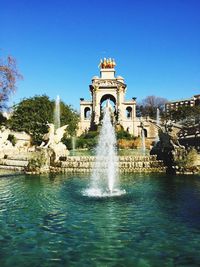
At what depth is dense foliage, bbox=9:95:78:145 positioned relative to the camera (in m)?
47.8

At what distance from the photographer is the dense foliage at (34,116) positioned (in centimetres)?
4781

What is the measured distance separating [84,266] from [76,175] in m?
14.7

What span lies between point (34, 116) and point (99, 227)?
39.7m

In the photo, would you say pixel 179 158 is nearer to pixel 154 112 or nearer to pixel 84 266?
pixel 84 266

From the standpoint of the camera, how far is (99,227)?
9570 millimetres

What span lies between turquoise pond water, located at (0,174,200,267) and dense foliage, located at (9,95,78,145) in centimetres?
3219

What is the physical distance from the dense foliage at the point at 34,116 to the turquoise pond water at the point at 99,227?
32.2 m

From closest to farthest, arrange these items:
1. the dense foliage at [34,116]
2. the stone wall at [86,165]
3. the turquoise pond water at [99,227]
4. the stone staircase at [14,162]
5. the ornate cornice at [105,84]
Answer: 1. the turquoise pond water at [99,227]
2. the stone wall at [86,165]
3. the stone staircase at [14,162]
4. the dense foliage at [34,116]
5. the ornate cornice at [105,84]

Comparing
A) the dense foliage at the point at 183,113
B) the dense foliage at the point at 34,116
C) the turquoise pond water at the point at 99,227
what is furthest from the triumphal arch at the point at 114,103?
the turquoise pond water at the point at 99,227

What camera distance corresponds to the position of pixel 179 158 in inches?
867

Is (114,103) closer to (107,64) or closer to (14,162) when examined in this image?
(107,64)

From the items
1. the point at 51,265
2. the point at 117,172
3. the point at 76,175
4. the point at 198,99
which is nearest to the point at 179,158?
the point at 117,172

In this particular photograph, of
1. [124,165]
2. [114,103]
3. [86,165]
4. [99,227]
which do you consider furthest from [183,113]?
[99,227]

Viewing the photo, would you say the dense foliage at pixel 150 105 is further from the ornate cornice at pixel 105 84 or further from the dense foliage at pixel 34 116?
the dense foliage at pixel 34 116
